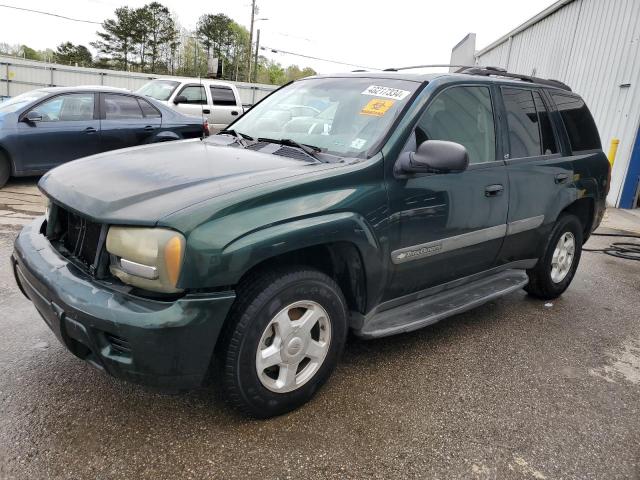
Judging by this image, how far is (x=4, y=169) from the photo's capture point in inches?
290

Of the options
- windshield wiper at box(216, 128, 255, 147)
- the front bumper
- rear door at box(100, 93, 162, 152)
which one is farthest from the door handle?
rear door at box(100, 93, 162, 152)

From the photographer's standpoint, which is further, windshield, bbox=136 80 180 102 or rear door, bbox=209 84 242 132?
rear door, bbox=209 84 242 132

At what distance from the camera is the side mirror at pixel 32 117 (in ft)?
24.1

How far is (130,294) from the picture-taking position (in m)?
2.16

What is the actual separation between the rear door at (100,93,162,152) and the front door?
6.28m

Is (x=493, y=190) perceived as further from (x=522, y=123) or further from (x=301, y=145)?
(x=301, y=145)

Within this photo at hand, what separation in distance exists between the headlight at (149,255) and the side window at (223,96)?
11494mm

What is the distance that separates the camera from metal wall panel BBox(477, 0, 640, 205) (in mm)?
9547

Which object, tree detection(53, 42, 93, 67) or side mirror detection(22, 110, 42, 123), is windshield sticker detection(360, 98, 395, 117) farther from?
tree detection(53, 42, 93, 67)

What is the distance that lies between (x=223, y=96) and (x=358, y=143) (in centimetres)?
1108

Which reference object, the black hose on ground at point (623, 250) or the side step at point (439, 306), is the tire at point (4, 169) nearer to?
the side step at point (439, 306)

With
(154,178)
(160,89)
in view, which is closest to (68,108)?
(160,89)

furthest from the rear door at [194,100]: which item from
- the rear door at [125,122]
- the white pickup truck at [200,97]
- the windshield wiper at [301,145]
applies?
the windshield wiper at [301,145]

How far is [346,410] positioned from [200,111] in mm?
11193
